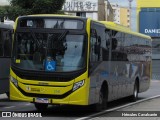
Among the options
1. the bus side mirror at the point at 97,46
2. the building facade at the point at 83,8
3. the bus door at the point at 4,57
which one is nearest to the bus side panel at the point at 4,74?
the bus door at the point at 4,57

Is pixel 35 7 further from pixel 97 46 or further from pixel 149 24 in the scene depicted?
pixel 149 24

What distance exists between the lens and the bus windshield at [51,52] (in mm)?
15617

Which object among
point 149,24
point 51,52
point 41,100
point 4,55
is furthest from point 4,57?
point 149,24

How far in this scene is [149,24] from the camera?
199 feet

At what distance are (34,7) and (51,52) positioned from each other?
819 inches

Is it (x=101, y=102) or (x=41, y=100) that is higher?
(x=41, y=100)

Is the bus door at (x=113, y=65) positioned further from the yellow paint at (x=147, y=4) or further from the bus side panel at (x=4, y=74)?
the yellow paint at (x=147, y=4)

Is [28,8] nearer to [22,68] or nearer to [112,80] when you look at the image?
[112,80]

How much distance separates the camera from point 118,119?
1534 centimetres

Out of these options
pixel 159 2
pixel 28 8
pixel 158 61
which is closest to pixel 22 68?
pixel 28 8

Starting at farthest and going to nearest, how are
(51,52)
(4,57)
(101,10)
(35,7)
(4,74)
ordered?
(101,10), (35,7), (4,74), (4,57), (51,52)

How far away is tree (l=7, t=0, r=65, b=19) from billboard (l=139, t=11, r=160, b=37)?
25343 millimetres

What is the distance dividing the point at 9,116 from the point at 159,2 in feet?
160

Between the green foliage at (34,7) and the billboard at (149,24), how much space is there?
82.9 ft
